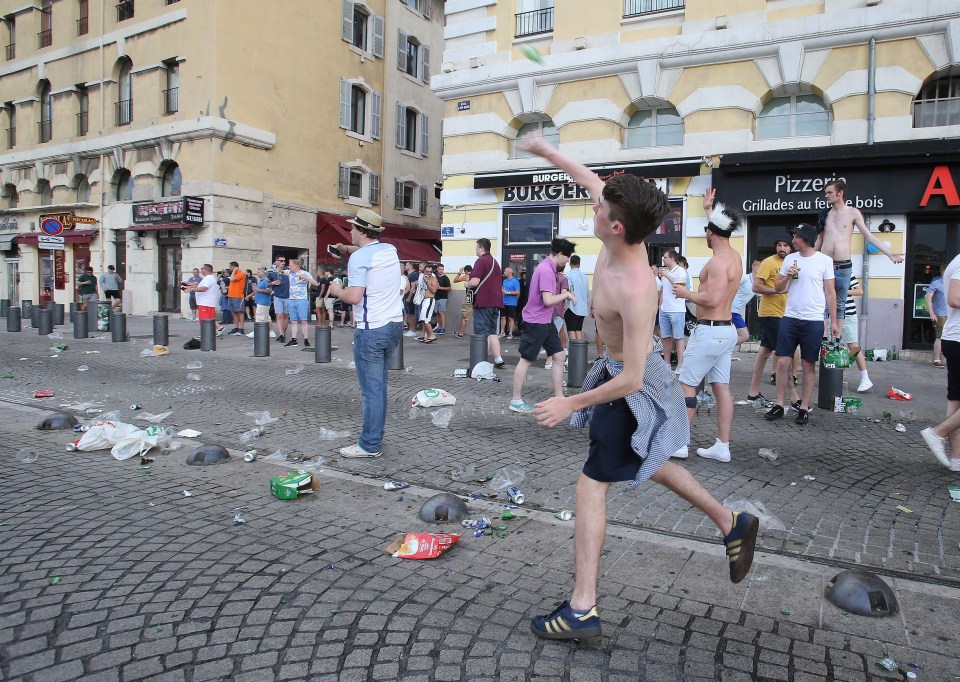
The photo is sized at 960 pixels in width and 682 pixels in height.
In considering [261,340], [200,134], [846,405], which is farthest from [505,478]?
[200,134]

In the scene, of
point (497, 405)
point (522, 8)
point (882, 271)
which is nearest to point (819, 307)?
point (497, 405)

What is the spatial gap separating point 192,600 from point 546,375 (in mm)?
7530

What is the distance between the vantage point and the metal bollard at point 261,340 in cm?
1191

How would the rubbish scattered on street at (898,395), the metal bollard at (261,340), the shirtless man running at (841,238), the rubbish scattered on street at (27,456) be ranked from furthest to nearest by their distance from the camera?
the metal bollard at (261,340) → the rubbish scattered on street at (898,395) → the shirtless man running at (841,238) → the rubbish scattered on street at (27,456)

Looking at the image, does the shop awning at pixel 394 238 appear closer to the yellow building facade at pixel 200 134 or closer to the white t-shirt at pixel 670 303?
the yellow building facade at pixel 200 134

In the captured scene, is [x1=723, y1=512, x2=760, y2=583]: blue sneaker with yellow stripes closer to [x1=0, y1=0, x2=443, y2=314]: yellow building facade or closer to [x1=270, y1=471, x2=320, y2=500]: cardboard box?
[x1=270, y1=471, x2=320, y2=500]: cardboard box

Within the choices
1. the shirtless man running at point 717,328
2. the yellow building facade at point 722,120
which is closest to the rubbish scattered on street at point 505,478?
the shirtless man running at point 717,328

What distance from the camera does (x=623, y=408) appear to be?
276 cm

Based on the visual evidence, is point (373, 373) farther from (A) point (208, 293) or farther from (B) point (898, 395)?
(A) point (208, 293)

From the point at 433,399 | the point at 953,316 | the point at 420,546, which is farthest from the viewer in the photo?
the point at 433,399

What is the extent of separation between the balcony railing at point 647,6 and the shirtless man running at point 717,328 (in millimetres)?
11455

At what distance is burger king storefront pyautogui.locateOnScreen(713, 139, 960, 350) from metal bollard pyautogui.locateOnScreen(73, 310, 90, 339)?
14.6m

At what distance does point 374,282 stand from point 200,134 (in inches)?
770

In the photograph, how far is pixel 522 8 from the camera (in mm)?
16359
